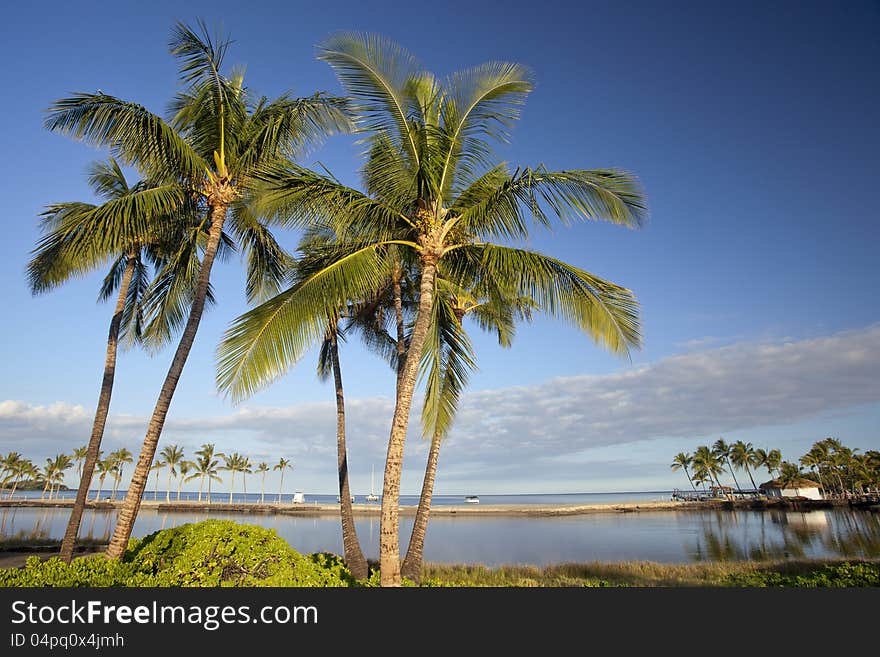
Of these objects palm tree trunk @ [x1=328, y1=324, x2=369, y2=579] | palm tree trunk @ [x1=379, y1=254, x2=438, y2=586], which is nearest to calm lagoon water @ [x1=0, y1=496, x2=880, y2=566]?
palm tree trunk @ [x1=328, y1=324, x2=369, y2=579]

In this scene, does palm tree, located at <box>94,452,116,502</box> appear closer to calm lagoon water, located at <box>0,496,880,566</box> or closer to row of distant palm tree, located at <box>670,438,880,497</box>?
calm lagoon water, located at <box>0,496,880,566</box>

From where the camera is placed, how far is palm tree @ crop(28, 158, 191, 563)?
927 cm

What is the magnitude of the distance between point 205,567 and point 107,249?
6829mm

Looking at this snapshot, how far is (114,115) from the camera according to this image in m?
9.46

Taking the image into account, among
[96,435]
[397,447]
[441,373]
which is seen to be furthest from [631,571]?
[96,435]

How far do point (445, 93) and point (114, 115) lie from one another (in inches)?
258

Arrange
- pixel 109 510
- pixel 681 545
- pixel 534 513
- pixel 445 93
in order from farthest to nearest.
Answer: pixel 534 513 → pixel 109 510 → pixel 681 545 → pixel 445 93

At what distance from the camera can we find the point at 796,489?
77125 mm

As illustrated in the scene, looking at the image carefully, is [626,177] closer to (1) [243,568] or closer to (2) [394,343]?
(1) [243,568]

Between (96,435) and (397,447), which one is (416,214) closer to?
(397,447)

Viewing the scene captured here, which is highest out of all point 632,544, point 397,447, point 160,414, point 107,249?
point 107,249

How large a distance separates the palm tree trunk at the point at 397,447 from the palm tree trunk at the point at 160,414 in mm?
4897

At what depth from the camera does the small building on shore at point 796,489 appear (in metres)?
74.6

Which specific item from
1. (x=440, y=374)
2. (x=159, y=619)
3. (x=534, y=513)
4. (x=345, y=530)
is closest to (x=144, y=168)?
(x=440, y=374)
